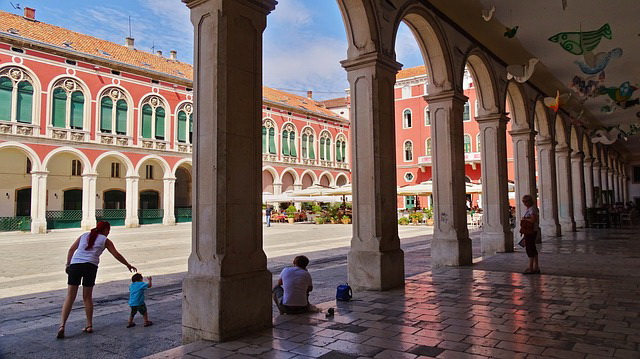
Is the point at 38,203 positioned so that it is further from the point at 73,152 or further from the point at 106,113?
the point at 106,113

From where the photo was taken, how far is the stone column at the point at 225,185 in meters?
4.39

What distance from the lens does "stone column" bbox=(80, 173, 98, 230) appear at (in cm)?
2642

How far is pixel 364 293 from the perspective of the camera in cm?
650

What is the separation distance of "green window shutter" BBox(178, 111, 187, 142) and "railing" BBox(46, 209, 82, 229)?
839 cm

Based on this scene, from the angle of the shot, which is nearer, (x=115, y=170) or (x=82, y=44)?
(x=82, y=44)

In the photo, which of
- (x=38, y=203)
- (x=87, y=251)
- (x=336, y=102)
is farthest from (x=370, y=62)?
(x=336, y=102)

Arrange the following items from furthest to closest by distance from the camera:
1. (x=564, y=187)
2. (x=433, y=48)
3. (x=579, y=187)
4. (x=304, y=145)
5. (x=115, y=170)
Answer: (x=304, y=145), (x=115, y=170), (x=579, y=187), (x=564, y=187), (x=433, y=48)

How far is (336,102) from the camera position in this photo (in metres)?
56.7

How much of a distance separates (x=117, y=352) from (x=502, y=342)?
3686 millimetres

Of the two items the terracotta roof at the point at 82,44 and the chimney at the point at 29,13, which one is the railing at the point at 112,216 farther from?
the chimney at the point at 29,13

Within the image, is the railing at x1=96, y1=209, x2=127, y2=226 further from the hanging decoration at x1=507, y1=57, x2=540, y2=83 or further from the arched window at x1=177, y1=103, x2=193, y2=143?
the hanging decoration at x1=507, y1=57, x2=540, y2=83

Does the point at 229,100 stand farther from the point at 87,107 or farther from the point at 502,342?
the point at 87,107

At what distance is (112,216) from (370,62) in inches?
1022

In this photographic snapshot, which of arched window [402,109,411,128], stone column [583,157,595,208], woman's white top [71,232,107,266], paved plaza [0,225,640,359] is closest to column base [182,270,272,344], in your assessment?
paved plaza [0,225,640,359]
